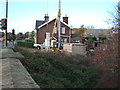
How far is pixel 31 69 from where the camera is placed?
17.4 ft

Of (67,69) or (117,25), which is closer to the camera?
(67,69)

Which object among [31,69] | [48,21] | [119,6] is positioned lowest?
[31,69]

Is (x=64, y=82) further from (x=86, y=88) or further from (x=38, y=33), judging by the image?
(x=38, y=33)

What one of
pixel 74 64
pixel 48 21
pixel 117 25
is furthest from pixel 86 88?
pixel 48 21

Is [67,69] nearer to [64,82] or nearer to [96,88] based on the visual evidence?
[64,82]

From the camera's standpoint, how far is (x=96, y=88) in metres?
2.29

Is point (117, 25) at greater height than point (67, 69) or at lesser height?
greater

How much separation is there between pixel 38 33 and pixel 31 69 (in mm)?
33228

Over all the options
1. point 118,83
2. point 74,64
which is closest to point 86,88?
point 118,83

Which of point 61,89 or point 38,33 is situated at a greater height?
point 38,33

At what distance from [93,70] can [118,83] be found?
45 cm

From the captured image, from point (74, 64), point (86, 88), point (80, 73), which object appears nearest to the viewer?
point (86, 88)

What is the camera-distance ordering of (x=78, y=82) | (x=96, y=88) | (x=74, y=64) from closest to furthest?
(x=96, y=88), (x=78, y=82), (x=74, y=64)

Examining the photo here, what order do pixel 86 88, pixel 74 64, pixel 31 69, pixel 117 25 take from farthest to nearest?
pixel 31 69
pixel 117 25
pixel 74 64
pixel 86 88
